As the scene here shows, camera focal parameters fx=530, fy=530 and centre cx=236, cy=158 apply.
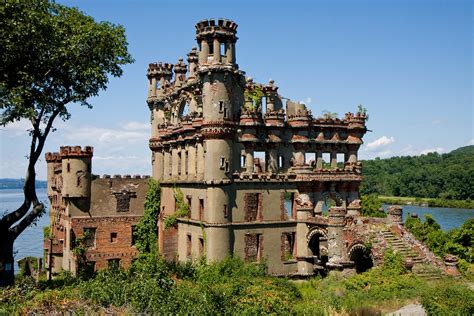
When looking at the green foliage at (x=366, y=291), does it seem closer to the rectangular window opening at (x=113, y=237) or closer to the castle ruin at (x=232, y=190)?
the castle ruin at (x=232, y=190)

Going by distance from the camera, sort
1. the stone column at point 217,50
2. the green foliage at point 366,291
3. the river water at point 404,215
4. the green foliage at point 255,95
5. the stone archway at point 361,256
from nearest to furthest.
→ the green foliage at point 366,291, the stone archway at point 361,256, the stone column at point 217,50, the green foliage at point 255,95, the river water at point 404,215

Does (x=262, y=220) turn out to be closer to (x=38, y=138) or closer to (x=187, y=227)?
(x=187, y=227)

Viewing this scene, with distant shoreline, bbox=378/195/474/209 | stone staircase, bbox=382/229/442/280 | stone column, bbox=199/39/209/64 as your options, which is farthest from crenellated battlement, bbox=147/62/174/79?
distant shoreline, bbox=378/195/474/209

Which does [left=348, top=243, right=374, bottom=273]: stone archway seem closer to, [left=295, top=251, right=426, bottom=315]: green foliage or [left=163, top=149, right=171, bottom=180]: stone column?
[left=295, top=251, right=426, bottom=315]: green foliage

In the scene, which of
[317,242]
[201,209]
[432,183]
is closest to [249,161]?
[201,209]

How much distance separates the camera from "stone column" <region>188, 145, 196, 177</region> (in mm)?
39009

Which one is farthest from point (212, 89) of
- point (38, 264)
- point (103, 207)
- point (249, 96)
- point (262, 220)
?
point (38, 264)

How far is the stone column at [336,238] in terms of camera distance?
32.2 meters

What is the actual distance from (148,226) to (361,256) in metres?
18.0

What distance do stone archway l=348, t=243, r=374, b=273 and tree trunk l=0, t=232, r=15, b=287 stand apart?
19.4m

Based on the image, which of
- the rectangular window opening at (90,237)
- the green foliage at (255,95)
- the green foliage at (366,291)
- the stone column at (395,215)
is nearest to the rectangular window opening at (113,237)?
the rectangular window opening at (90,237)

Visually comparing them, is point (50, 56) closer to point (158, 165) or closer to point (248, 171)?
point (248, 171)

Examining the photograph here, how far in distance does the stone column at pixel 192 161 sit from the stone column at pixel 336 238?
11.1 m

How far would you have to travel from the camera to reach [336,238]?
32.7m
